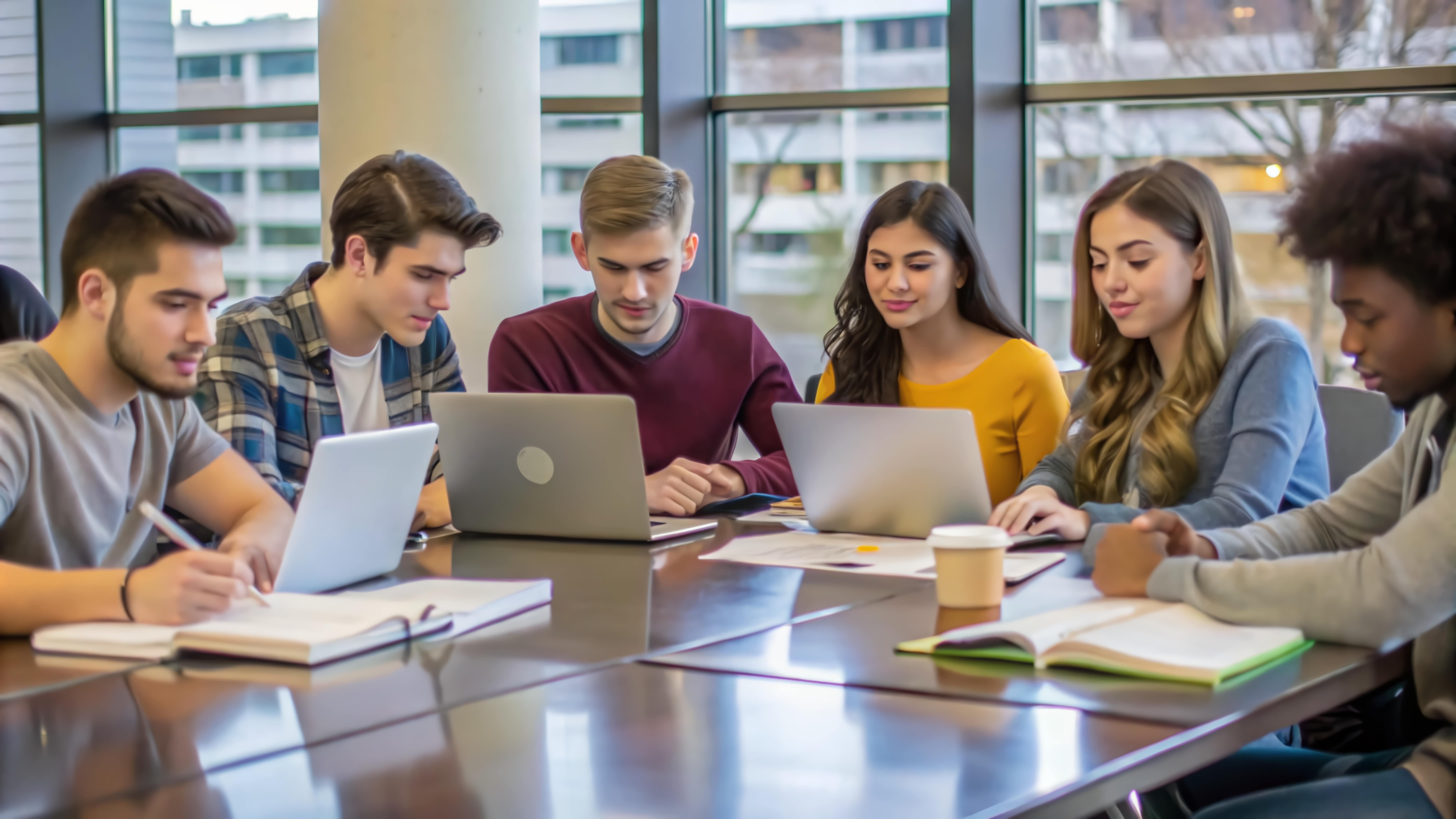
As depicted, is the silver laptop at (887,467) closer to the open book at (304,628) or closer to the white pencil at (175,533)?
the open book at (304,628)

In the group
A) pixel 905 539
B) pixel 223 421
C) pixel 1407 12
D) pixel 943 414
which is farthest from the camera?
pixel 1407 12

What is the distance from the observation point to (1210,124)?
154 inches

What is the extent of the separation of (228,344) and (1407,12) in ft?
10.1

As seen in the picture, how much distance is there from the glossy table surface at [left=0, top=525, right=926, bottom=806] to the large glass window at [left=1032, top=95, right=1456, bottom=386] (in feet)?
7.63

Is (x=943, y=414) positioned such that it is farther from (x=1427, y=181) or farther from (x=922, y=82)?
(x=922, y=82)

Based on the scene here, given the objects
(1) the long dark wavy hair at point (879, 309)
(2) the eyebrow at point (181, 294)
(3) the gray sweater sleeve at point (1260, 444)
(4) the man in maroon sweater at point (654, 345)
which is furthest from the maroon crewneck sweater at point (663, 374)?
(2) the eyebrow at point (181, 294)

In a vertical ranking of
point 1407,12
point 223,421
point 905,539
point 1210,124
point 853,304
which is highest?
point 1407,12

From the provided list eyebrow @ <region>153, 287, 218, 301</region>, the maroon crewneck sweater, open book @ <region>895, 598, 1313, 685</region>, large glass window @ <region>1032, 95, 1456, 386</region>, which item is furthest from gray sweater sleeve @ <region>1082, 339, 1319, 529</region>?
large glass window @ <region>1032, 95, 1456, 386</region>

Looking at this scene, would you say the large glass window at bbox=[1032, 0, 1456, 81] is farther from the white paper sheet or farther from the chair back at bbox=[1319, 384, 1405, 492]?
the white paper sheet

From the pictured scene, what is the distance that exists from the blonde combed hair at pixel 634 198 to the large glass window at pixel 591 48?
5.88 ft

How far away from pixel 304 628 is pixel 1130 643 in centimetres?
88

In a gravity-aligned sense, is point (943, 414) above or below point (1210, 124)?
below

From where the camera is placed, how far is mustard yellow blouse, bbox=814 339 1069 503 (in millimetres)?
2758

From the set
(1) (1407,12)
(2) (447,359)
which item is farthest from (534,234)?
(1) (1407,12)
